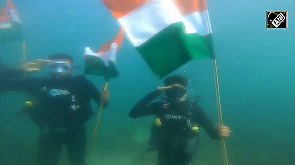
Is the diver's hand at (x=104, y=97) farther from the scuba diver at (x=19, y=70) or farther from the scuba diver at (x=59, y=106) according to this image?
the scuba diver at (x=19, y=70)

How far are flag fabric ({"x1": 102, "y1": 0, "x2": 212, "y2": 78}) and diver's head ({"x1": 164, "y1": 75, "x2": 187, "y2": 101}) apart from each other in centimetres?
148

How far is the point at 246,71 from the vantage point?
43.2 m

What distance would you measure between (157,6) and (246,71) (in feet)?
140

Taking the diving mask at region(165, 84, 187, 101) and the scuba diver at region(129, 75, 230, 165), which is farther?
the diving mask at region(165, 84, 187, 101)

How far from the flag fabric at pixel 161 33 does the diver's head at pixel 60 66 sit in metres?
2.22

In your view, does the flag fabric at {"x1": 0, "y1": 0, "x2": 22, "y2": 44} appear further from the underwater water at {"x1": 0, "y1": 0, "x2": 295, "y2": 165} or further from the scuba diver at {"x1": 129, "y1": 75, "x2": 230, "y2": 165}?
the scuba diver at {"x1": 129, "y1": 75, "x2": 230, "y2": 165}

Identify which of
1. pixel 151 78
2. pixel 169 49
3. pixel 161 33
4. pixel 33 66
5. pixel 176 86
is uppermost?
pixel 161 33

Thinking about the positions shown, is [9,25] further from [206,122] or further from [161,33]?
[206,122]

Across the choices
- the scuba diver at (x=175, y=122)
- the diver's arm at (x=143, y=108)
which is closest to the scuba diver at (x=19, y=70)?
the diver's arm at (x=143, y=108)

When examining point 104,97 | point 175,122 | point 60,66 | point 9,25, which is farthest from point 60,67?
point 175,122

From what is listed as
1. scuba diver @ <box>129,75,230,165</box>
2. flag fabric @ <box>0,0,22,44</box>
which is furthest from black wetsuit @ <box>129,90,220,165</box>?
flag fabric @ <box>0,0,22,44</box>

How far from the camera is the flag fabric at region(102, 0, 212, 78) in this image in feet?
10.3

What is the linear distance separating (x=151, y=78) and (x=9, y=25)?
25.4m

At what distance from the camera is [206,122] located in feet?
15.0
